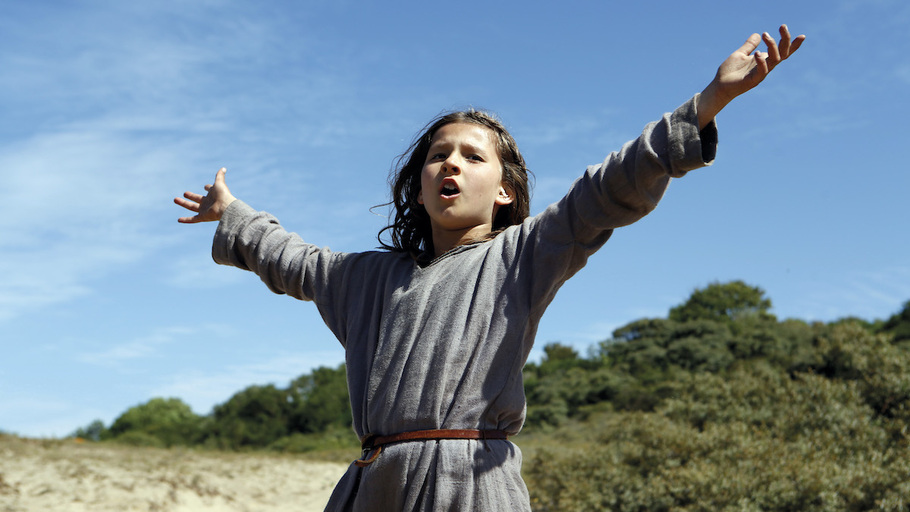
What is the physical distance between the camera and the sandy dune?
28.2ft

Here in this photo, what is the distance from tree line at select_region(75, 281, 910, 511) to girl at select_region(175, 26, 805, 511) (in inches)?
235

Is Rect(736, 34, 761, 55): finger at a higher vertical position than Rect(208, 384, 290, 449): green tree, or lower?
lower

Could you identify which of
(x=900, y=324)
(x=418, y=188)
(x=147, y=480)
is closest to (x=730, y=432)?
(x=147, y=480)

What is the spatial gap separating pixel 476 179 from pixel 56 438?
38.4 feet

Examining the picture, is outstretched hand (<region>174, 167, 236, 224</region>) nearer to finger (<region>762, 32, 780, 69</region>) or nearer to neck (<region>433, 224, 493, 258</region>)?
neck (<region>433, 224, 493, 258</region>)

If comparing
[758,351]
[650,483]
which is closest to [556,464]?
[650,483]

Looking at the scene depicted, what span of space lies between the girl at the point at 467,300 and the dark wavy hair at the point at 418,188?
0.03 m

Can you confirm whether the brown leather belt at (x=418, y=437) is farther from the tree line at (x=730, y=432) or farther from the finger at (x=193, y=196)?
the tree line at (x=730, y=432)

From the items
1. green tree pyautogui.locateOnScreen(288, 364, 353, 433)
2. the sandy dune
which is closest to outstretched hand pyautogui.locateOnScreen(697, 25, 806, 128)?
the sandy dune

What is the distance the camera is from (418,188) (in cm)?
246

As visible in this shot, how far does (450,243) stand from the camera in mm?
2197

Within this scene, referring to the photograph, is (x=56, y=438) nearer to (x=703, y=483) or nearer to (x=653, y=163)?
(x=703, y=483)

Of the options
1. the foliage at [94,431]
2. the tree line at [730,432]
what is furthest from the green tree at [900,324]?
the foliage at [94,431]

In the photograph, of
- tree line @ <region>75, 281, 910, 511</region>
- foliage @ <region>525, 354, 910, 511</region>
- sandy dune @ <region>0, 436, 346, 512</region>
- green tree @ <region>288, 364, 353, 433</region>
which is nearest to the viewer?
foliage @ <region>525, 354, 910, 511</region>
